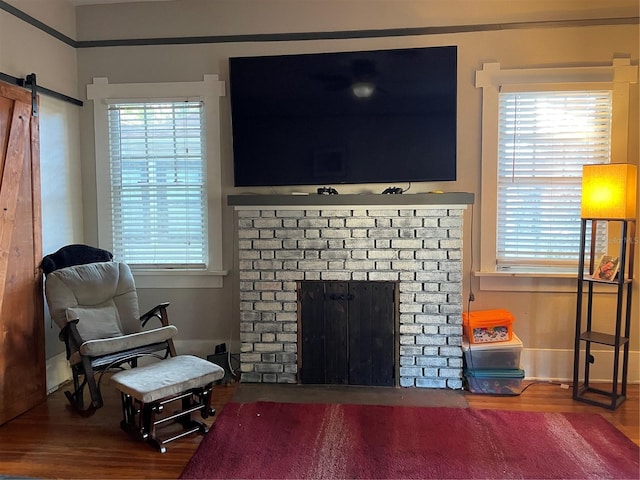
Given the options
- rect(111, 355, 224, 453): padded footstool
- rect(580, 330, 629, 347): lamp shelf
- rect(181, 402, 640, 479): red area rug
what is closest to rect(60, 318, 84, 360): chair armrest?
rect(111, 355, 224, 453): padded footstool

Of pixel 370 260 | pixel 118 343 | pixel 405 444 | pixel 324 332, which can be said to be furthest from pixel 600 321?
pixel 118 343

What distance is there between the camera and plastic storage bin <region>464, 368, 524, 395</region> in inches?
122

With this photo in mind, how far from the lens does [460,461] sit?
2.29 meters

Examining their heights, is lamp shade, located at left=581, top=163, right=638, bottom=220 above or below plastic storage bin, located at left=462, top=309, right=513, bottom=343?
above

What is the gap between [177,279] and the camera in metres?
3.59

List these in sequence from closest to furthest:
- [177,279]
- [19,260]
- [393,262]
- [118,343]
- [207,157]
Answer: [118,343] → [19,260] → [393,262] → [207,157] → [177,279]

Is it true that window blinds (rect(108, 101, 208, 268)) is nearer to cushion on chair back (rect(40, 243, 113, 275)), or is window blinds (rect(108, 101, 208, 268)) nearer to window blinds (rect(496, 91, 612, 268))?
cushion on chair back (rect(40, 243, 113, 275))

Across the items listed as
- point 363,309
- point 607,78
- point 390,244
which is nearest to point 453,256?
point 390,244

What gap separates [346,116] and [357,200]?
2.11 feet

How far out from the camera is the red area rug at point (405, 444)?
2219 millimetres

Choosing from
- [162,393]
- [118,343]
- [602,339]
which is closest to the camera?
[162,393]

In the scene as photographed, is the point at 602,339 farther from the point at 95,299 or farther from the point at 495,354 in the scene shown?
the point at 95,299

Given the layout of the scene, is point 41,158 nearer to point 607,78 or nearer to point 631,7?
point 607,78

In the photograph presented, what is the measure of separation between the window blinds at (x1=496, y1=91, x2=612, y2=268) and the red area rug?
1155 millimetres
